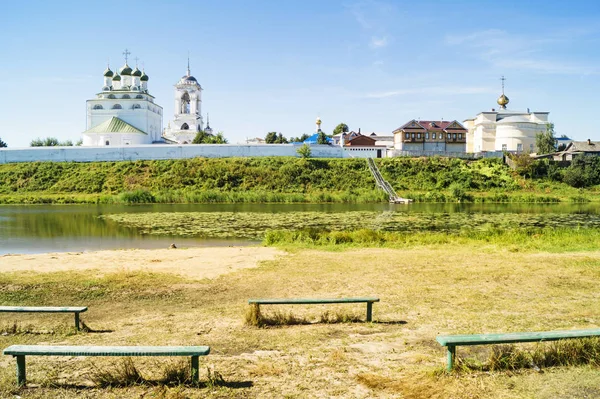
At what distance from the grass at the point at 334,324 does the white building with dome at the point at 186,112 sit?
213 feet

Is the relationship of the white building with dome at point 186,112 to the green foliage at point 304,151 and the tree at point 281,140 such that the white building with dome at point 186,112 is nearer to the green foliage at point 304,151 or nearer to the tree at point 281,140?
the tree at point 281,140

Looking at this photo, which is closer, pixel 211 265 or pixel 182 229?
pixel 211 265

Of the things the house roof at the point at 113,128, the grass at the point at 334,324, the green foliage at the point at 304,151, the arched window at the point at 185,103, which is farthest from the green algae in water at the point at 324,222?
the arched window at the point at 185,103

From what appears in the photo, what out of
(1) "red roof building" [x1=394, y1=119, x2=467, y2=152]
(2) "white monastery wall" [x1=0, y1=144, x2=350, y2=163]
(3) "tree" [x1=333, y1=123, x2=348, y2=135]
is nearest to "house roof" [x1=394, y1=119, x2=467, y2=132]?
(1) "red roof building" [x1=394, y1=119, x2=467, y2=152]

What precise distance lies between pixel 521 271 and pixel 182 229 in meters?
16.0

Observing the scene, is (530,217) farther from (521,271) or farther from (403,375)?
(403,375)

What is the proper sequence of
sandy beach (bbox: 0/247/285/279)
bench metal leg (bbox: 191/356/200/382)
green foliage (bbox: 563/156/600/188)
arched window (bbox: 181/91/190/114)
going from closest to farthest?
1. bench metal leg (bbox: 191/356/200/382)
2. sandy beach (bbox: 0/247/285/279)
3. green foliage (bbox: 563/156/600/188)
4. arched window (bbox: 181/91/190/114)

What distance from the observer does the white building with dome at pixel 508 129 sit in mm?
63281

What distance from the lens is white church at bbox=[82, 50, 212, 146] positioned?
6272 centimetres

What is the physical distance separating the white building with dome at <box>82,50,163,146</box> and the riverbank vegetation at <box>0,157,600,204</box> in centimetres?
884

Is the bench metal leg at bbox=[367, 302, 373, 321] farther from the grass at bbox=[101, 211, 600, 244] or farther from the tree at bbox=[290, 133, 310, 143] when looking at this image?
the tree at bbox=[290, 133, 310, 143]

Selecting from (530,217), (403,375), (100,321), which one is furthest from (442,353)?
(530,217)

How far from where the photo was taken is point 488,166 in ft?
181

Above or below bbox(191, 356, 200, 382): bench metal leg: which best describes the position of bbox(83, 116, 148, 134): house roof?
above
